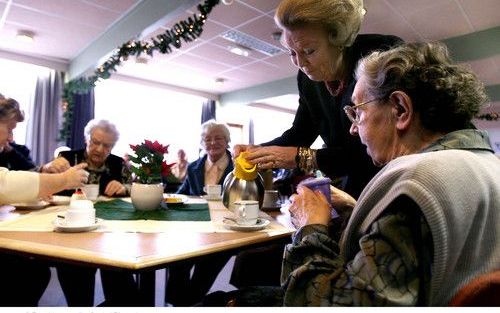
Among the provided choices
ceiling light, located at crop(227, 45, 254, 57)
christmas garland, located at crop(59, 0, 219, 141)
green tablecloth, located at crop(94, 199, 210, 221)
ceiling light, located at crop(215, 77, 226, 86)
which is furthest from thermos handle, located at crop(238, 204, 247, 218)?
Result: ceiling light, located at crop(215, 77, 226, 86)

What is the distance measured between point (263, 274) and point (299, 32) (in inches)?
37.2

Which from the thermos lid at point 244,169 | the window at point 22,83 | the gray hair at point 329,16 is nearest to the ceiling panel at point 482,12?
the gray hair at point 329,16

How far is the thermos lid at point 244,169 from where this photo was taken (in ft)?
4.37

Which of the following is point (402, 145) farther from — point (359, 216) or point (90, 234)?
point (90, 234)

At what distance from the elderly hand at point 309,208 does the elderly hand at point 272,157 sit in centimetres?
42

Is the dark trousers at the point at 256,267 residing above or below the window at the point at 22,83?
below

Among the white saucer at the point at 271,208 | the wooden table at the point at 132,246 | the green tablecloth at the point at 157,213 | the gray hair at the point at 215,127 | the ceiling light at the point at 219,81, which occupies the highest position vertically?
the ceiling light at the point at 219,81

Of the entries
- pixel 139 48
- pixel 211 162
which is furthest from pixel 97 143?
pixel 139 48

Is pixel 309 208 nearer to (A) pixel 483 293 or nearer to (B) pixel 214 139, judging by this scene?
(A) pixel 483 293

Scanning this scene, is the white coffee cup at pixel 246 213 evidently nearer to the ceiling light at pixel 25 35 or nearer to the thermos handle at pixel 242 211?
the thermos handle at pixel 242 211

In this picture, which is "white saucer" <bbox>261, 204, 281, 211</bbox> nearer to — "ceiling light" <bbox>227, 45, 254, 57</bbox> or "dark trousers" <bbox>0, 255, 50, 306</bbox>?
"dark trousers" <bbox>0, 255, 50, 306</bbox>

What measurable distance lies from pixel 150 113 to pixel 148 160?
17.9ft

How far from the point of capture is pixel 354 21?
1.28 metres
